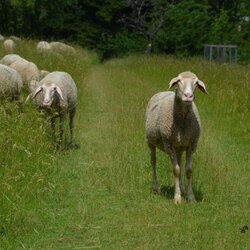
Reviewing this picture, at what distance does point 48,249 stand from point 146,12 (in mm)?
35766

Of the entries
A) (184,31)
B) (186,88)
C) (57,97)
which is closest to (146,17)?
(184,31)

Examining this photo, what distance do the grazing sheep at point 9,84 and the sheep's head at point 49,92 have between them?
6.18ft

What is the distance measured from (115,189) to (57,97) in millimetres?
2789

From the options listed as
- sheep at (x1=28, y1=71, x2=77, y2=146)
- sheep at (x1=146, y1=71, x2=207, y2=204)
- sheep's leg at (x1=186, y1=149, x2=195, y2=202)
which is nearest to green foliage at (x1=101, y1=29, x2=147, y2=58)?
sheep at (x1=28, y1=71, x2=77, y2=146)

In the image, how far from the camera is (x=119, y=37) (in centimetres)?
4131

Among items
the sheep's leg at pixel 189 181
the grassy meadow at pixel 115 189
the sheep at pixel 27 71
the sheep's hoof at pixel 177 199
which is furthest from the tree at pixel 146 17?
the sheep's hoof at pixel 177 199

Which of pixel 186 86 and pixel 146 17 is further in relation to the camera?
pixel 146 17

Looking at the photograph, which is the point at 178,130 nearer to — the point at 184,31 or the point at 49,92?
the point at 49,92

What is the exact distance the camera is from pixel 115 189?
7.52 m

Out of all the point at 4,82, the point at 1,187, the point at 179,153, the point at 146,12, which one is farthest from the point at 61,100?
the point at 146,12

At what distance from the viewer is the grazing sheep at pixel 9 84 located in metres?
11.5

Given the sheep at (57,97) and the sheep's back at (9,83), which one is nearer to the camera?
the sheep at (57,97)

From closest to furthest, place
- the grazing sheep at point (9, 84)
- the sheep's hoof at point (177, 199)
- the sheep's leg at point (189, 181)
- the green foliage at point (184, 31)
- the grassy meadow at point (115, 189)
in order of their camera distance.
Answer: the grassy meadow at point (115, 189)
the sheep's hoof at point (177, 199)
the sheep's leg at point (189, 181)
the grazing sheep at point (9, 84)
the green foliage at point (184, 31)

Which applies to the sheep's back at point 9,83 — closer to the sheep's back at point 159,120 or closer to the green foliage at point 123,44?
the sheep's back at point 159,120
